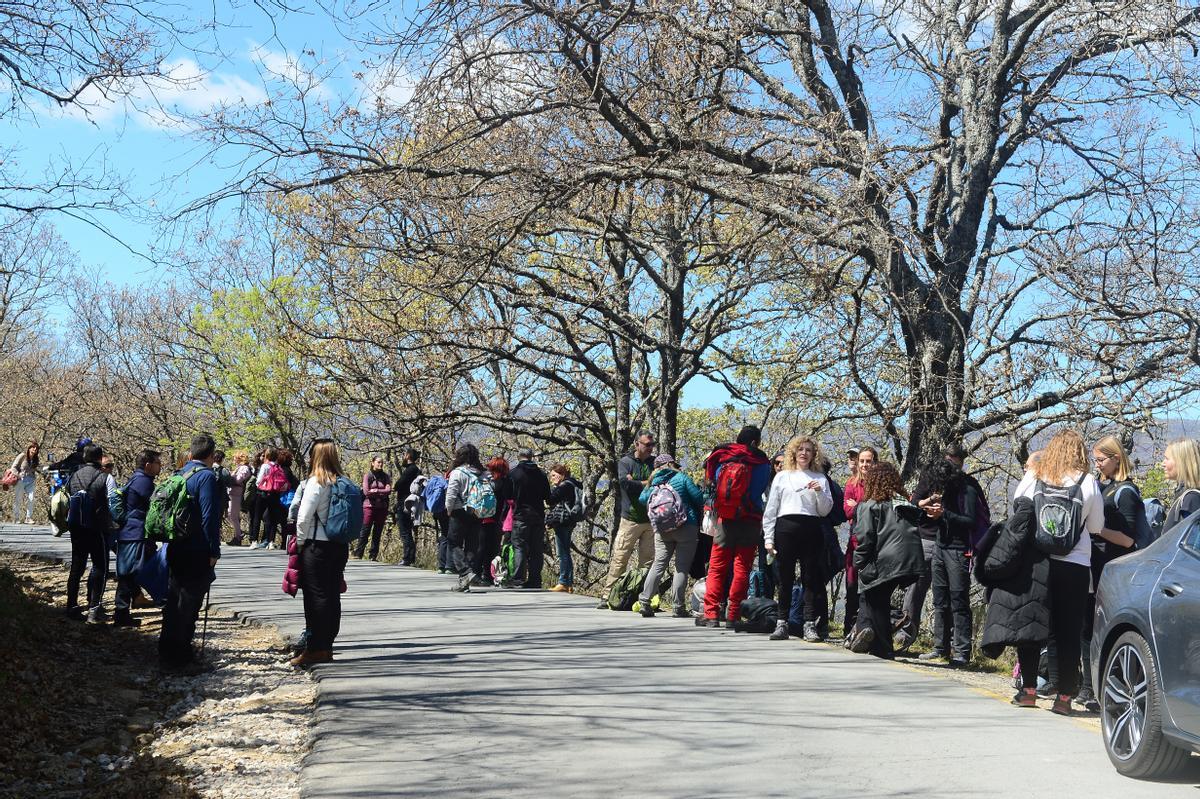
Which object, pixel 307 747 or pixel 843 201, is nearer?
pixel 307 747

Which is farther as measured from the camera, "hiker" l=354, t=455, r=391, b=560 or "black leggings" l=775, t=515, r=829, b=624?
"hiker" l=354, t=455, r=391, b=560

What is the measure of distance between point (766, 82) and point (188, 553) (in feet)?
33.2

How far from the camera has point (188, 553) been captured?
10602 millimetres

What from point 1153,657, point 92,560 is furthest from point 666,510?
point 1153,657

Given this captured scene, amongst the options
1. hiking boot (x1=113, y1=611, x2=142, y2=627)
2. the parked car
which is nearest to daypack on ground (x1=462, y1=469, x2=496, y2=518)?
hiking boot (x1=113, y1=611, x2=142, y2=627)

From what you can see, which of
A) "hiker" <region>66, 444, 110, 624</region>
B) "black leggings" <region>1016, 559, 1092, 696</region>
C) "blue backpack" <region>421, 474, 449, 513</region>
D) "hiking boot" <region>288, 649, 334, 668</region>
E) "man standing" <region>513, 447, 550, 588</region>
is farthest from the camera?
"blue backpack" <region>421, 474, 449, 513</region>

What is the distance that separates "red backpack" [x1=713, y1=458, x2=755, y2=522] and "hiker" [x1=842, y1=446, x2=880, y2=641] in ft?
3.49

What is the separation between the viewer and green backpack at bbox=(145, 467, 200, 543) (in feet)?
34.2

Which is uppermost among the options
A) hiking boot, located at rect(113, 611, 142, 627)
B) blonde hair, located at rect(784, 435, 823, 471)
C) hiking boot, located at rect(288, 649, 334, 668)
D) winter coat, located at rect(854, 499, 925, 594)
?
blonde hair, located at rect(784, 435, 823, 471)

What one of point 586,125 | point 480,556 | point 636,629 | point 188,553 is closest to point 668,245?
point 586,125

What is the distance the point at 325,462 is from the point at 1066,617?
611 centimetres

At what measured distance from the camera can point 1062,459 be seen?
8867 millimetres

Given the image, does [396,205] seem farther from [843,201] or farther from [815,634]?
[815,634]

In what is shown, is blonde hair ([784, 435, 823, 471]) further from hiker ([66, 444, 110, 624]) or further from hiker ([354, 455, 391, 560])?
hiker ([354, 455, 391, 560])
